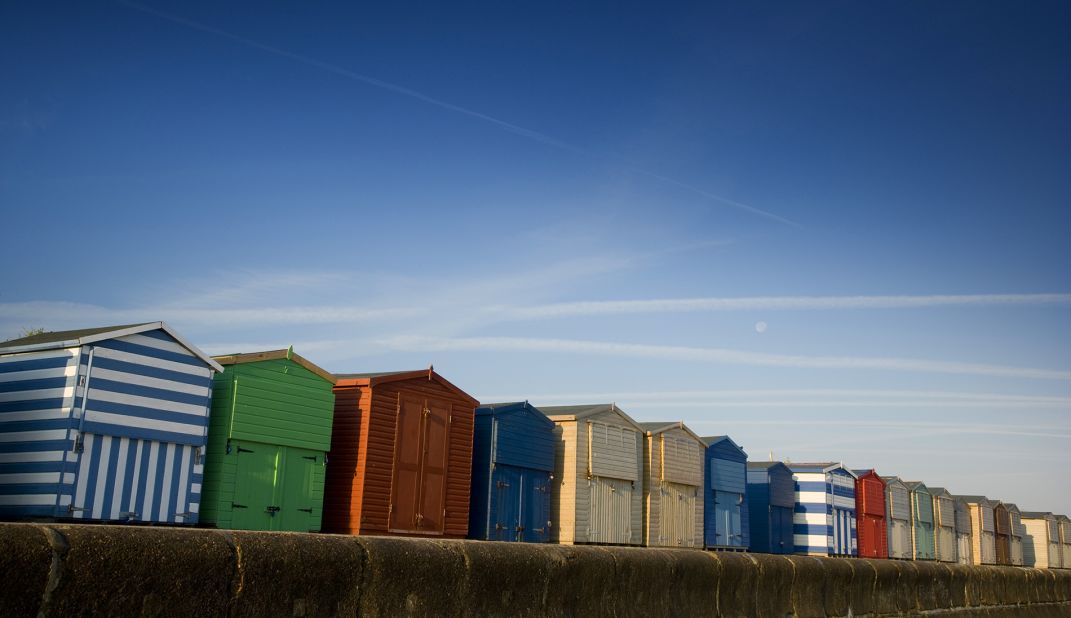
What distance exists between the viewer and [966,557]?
42094 mm

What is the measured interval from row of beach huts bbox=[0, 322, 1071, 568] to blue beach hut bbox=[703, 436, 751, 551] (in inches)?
2.2

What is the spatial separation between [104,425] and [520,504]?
32.2 ft

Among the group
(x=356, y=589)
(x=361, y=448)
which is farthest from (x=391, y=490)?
(x=356, y=589)

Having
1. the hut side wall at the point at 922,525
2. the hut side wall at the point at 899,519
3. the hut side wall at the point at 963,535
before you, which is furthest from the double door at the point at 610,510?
the hut side wall at the point at 963,535

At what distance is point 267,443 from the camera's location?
46.5ft

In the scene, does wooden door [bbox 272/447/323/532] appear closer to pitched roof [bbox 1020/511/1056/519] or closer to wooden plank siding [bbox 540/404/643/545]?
wooden plank siding [bbox 540/404/643/545]

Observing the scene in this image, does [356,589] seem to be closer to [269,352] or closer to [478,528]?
[269,352]

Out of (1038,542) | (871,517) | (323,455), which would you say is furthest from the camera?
(1038,542)

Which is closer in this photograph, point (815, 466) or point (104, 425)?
point (104, 425)

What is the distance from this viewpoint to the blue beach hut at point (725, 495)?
85.0 feet

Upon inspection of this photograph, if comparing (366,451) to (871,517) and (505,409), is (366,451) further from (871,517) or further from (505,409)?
(871,517)

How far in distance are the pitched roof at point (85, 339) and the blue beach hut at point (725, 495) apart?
1627 centimetres

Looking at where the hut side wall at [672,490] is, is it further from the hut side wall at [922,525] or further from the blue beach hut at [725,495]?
the hut side wall at [922,525]

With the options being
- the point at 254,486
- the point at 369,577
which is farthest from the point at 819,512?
the point at 369,577
